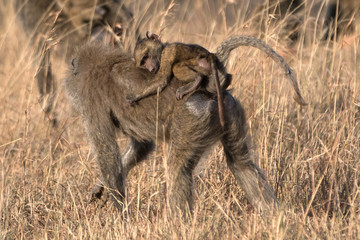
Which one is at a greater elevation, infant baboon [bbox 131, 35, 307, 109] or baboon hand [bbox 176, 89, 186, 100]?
infant baboon [bbox 131, 35, 307, 109]

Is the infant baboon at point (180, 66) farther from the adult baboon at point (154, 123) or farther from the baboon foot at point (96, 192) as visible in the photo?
the baboon foot at point (96, 192)

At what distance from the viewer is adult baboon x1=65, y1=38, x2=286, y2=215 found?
12.5 feet

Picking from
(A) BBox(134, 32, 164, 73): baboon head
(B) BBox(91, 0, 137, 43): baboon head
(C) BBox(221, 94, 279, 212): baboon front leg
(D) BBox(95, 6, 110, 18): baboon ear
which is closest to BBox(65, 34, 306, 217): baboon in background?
(C) BBox(221, 94, 279, 212): baboon front leg

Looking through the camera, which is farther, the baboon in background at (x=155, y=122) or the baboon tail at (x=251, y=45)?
the baboon in background at (x=155, y=122)

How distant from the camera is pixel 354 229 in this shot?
136 inches

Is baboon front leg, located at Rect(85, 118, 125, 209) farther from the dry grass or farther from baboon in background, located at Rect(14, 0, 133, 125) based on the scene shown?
baboon in background, located at Rect(14, 0, 133, 125)

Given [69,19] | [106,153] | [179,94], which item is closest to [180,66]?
[179,94]

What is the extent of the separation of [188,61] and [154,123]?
499 millimetres

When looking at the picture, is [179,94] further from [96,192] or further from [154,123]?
[96,192]

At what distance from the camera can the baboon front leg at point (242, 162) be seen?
392cm

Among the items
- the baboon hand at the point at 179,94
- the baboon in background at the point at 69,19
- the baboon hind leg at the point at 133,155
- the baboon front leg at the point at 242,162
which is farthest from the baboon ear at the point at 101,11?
the baboon hand at the point at 179,94

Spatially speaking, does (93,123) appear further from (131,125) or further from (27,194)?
(27,194)

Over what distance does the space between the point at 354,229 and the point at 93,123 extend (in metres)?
1.81

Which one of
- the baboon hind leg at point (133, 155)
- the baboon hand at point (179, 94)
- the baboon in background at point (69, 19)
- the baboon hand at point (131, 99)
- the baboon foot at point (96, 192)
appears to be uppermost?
the baboon in background at point (69, 19)
